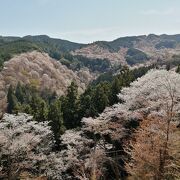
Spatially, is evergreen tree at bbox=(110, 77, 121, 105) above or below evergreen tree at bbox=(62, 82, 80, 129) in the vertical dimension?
above

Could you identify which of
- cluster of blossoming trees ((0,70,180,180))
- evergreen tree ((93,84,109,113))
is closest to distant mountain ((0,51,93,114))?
evergreen tree ((93,84,109,113))

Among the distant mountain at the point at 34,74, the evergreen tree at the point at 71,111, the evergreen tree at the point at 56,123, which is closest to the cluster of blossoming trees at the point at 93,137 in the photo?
the evergreen tree at the point at 56,123

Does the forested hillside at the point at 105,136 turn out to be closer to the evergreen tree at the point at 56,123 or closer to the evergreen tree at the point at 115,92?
the evergreen tree at the point at 56,123

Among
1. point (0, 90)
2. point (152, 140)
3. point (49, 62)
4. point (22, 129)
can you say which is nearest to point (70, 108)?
point (22, 129)

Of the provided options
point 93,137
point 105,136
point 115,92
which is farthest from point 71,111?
point 105,136

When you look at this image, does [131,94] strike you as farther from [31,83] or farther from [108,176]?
[31,83]

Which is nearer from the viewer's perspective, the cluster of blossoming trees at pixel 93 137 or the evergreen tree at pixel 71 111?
the cluster of blossoming trees at pixel 93 137

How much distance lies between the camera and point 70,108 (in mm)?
47562

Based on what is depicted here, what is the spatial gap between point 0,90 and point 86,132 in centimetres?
6480

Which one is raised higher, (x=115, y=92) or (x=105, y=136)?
(x=115, y=92)

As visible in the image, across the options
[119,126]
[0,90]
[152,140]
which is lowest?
[0,90]

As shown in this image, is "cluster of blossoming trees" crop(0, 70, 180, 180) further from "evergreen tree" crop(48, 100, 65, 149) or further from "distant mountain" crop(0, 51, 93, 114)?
"distant mountain" crop(0, 51, 93, 114)

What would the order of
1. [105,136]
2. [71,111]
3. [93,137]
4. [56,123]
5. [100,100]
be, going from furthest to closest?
[71,111] → [100,100] → [56,123] → [105,136] → [93,137]

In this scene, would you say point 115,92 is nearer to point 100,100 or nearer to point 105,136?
point 100,100
